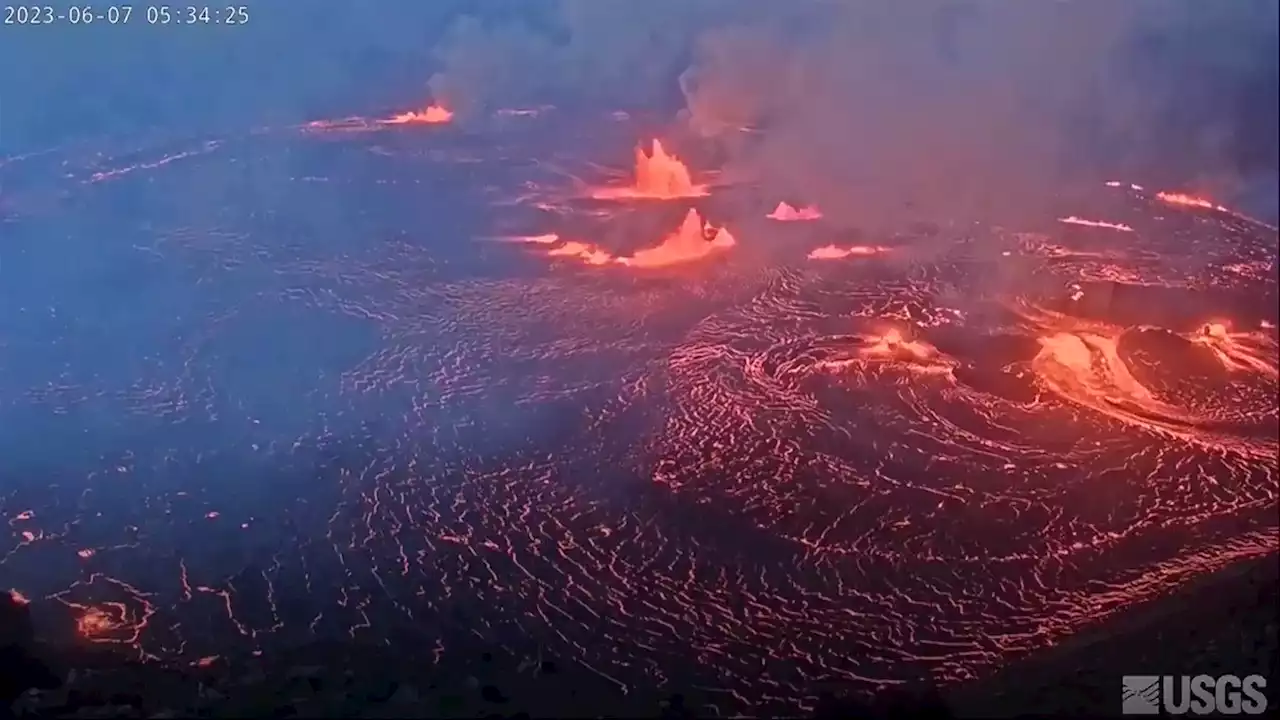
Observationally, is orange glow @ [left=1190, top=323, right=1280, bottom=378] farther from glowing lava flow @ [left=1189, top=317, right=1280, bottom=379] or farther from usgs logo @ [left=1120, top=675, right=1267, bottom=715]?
usgs logo @ [left=1120, top=675, right=1267, bottom=715]

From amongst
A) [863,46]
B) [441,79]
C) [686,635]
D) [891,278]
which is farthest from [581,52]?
[686,635]

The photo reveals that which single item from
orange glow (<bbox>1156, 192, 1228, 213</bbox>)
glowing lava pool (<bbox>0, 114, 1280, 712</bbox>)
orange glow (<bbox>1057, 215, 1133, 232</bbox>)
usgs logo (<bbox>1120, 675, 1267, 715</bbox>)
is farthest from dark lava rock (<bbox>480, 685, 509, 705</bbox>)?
orange glow (<bbox>1156, 192, 1228, 213</bbox>)

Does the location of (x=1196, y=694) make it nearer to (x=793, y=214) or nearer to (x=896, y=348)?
(x=896, y=348)

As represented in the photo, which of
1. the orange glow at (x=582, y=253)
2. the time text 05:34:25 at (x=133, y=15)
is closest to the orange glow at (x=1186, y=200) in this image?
the orange glow at (x=582, y=253)

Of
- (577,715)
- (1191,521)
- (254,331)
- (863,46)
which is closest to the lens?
(577,715)

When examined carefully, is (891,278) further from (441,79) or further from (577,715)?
(577,715)

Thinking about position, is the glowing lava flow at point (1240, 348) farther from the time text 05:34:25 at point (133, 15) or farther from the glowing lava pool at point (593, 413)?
the time text 05:34:25 at point (133, 15)

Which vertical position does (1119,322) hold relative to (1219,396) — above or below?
above
